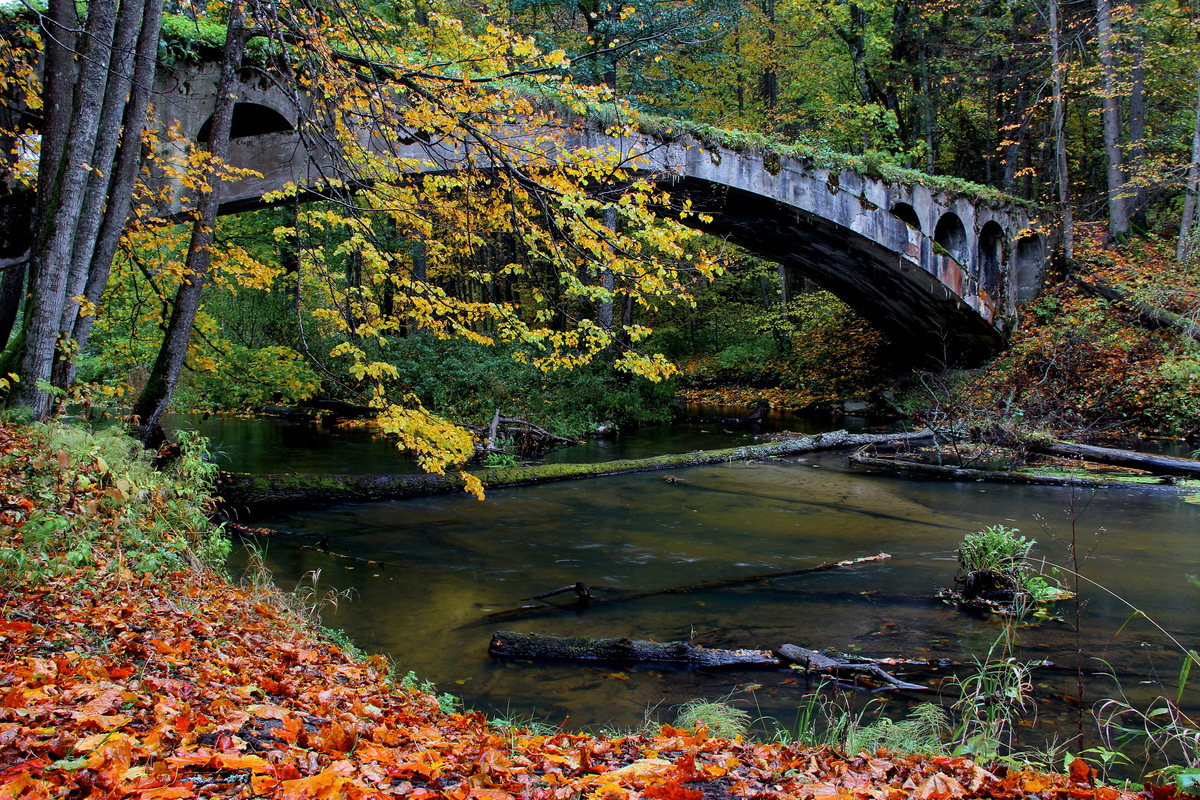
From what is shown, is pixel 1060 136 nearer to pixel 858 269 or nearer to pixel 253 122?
pixel 858 269

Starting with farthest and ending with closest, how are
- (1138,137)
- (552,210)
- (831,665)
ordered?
(1138,137) < (552,210) < (831,665)

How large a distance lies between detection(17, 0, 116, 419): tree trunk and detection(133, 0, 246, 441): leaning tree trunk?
1.00 meters

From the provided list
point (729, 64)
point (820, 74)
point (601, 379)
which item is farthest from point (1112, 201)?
point (601, 379)

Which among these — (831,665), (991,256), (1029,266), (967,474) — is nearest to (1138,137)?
(1029,266)

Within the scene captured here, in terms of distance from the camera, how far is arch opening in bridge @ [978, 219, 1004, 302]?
712 inches

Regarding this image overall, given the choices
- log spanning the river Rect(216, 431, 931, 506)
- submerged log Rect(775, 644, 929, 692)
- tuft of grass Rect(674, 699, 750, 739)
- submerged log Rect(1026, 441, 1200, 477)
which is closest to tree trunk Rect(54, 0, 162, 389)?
log spanning the river Rect(216, 431, 931, 506)

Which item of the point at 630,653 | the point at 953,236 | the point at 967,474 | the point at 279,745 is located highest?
the point at 953,236

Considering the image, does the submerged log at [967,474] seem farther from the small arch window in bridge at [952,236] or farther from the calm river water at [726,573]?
the small arch window in bridge at [952,236]

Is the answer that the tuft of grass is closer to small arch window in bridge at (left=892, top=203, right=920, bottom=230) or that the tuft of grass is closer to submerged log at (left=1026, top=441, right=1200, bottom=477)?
submerged log at (left=1026, top=441, right=1200, bottom=477)

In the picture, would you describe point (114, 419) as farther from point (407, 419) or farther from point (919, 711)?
point (919, 711)

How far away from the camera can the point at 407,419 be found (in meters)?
5.77

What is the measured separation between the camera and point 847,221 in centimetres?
1502

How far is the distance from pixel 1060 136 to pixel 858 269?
585 cm

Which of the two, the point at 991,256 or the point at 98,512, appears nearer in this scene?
the point at 98,512
